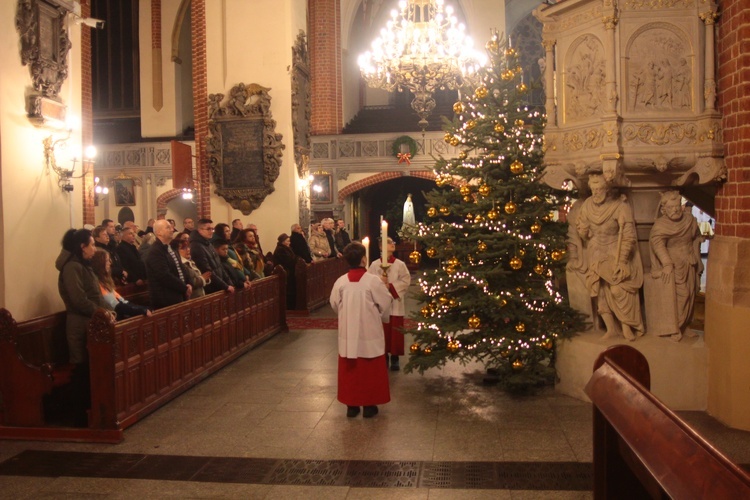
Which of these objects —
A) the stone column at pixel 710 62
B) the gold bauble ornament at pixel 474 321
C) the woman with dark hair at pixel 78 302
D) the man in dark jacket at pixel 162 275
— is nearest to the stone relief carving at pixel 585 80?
the stone column at pixel 710 62

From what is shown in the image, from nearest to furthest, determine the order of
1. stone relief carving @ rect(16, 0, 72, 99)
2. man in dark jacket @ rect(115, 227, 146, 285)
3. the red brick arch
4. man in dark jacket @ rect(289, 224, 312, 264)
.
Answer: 1. stone relief carving @ rect(16, 0, 72, 99)
2. man in dark jacket @ rect(115, 227, 146, 285)
3. man in dark jacket @ rect(289, 224, 312, 264)
4. the red brick arch

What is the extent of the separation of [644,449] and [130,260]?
29.9 ft

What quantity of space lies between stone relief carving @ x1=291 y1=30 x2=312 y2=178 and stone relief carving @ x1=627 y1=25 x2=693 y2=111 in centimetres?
906

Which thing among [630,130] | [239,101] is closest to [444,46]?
[239,101]

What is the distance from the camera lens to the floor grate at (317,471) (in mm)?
4949

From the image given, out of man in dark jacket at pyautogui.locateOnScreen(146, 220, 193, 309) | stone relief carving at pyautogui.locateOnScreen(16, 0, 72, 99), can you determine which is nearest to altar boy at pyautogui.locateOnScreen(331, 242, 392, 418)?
man in dark jacket at pyautogui.locateOnScreen(146, 220, 193, 309)

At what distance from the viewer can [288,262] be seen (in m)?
13.5

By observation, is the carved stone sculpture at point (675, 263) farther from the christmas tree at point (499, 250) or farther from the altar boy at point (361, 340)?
the altar boy at point (361, 340)

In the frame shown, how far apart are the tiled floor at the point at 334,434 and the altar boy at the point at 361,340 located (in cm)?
21

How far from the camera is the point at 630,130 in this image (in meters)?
6.59

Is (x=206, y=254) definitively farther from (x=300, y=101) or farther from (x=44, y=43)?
(x=300, y=101)

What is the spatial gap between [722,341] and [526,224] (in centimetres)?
206

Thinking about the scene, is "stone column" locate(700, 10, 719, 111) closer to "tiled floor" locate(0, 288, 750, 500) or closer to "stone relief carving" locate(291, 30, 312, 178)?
"tiled floor" locate(0, 288, 750, 500)

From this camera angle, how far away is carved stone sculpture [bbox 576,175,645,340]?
22.1 ft
